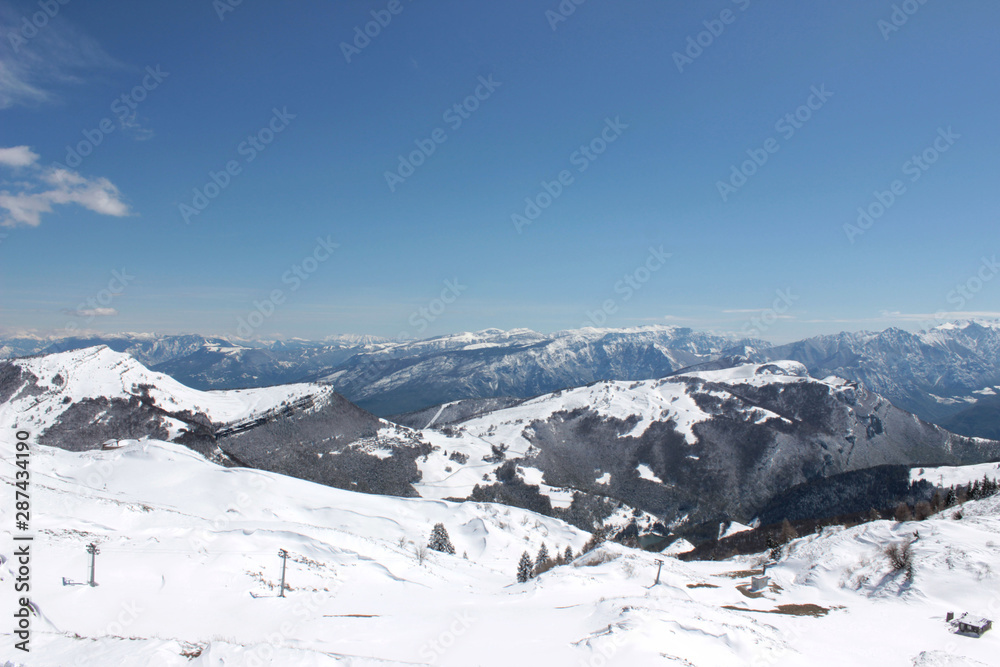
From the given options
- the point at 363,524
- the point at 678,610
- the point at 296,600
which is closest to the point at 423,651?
the point at 296,600

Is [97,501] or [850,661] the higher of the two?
[97,501]

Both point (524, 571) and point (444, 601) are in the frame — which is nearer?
point (444, 601)

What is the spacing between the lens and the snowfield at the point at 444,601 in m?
28.9

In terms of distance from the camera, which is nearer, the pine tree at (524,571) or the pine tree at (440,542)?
the pine tree at (524,571)

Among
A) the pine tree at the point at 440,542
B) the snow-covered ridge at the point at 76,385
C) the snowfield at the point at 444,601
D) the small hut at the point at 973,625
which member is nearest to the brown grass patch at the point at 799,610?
the snowfield at the point at 444,601

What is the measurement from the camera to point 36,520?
45.9 m

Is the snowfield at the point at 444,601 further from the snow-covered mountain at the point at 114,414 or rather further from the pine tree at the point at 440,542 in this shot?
the snow-covered mountain at the point at 114,414

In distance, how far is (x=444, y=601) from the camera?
45000mm

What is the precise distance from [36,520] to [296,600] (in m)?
30.7

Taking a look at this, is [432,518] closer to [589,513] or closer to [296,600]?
[296,600]

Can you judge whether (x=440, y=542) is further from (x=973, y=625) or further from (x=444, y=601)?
(x=973, y=625)

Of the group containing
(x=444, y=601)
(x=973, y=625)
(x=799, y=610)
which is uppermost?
(x=973, y=625)

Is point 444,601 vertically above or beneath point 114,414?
beneath

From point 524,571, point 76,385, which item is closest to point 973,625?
point 524,571
